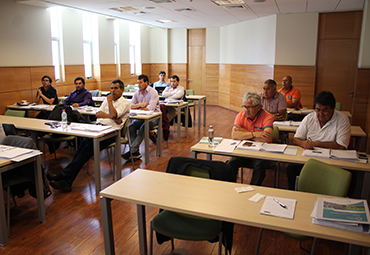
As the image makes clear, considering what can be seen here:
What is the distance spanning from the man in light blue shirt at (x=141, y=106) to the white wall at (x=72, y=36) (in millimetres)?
3613

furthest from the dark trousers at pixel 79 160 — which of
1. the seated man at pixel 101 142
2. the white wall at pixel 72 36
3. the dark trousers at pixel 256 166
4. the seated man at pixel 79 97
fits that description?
the white wall at pixel 72 36

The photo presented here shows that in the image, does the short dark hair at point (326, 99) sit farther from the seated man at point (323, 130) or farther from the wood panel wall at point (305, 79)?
the wood panel wall at point (305, 79)

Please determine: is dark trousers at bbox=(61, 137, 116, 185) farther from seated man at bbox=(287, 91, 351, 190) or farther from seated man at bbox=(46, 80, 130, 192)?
seated man at bbox=(287, 91, 351, 190)

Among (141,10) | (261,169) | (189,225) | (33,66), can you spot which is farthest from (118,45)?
(189,225)

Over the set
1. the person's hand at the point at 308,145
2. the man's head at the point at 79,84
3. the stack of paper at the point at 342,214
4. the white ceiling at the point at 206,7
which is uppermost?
the white ceiling at the point at 206,7

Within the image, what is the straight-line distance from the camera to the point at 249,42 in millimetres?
9961

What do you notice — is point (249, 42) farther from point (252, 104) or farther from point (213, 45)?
point (252, 104)

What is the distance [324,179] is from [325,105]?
1206 mm

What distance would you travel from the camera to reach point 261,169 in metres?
3.43

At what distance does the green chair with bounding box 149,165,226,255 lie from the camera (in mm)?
2162

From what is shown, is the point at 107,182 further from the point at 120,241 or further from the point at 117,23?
the point at 117,23

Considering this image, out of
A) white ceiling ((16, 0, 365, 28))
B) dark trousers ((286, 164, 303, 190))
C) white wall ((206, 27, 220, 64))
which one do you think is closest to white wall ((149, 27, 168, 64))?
white wall ((206, 27, 220, 64))

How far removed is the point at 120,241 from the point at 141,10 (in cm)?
673

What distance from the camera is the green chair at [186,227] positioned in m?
2.16
